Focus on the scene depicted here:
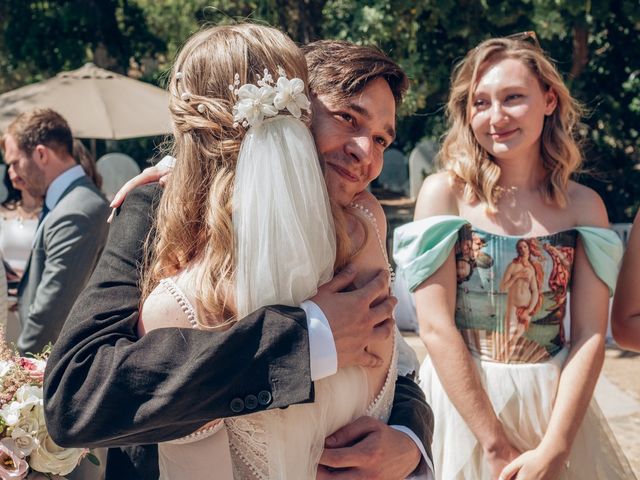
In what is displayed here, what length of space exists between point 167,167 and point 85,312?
0.42 meters

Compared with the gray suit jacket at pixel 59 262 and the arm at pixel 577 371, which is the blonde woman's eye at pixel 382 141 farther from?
the gray suit jacket at pixel 59 262

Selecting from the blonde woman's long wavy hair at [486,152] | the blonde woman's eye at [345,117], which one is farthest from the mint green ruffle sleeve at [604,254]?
the blonde woman's eye at [345,117]

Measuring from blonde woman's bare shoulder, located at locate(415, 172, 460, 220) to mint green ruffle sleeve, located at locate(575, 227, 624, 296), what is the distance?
0.47m

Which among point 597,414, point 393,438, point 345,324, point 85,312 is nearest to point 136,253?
point 85,312

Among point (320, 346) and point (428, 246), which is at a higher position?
point (320, 346)

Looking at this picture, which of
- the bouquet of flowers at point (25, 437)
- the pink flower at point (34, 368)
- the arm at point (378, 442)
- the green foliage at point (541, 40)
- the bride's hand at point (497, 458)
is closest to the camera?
the arm at point (378, 442)

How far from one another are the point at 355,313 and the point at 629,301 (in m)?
1.37

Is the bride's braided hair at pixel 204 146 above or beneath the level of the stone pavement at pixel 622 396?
above

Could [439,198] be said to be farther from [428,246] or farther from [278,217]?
[278,217]

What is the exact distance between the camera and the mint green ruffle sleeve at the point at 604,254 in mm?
2721

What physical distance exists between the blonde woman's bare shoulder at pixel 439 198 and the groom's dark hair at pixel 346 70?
3.35 feet

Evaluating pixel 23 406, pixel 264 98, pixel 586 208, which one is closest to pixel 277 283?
pixel 264 98

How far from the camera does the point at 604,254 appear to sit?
2721 millimetres

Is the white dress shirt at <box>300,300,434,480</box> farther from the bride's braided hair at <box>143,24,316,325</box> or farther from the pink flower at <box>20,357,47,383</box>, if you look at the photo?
the pink flower at <box>20,357,47,383</box>
